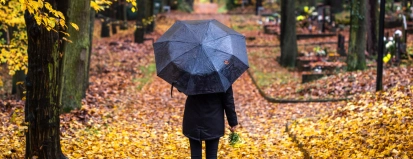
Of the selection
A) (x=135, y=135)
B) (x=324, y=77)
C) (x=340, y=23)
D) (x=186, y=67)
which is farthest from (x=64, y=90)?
(x=340, y=23)

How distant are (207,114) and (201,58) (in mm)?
→ 606

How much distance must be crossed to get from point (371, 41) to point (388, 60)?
4.15 metres

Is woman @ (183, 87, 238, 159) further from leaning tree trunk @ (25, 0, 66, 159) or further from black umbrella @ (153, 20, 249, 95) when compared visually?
leaning tree trunk @ (25, 0, 66, 159)

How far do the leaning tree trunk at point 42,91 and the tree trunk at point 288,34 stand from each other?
1535 centimetres

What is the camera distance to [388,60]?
677 inches

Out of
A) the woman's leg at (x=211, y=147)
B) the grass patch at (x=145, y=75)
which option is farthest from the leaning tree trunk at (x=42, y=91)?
the grass patch at (x=145, y=75)

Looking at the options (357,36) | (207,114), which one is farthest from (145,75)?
(207,114)

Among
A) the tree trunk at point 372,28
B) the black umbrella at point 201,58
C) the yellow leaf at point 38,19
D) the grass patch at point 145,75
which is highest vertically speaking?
the tree trunk at point 372,28

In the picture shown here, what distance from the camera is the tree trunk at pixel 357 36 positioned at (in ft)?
54.0

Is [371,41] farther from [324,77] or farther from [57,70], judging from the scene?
[57,70]

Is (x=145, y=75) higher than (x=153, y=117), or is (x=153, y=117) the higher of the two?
(x=145, y=75)

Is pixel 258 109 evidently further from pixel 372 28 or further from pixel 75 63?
pixel 372 28

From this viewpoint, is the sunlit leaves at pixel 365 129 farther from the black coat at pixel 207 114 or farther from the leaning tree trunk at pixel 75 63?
the leaning tree trunk at pixel 75 63

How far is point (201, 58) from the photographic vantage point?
644cm
